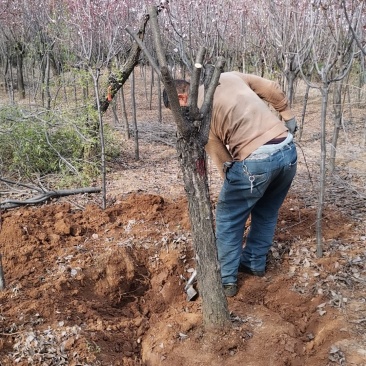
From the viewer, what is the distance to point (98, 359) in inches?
98.8

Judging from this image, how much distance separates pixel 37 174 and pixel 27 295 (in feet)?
10.0

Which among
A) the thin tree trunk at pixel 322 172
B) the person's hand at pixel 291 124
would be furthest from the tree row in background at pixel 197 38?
the person's hand at pixel 291 124

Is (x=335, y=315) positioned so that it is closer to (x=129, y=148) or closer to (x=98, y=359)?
(x=98, y=359)

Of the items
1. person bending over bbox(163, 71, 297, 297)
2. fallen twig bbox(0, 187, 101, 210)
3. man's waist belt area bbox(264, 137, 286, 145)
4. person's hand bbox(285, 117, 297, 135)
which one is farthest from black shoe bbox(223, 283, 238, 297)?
fallen twig bbox(0, 187, 101, 210)

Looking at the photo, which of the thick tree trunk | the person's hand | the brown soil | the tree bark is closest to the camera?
the tree bark

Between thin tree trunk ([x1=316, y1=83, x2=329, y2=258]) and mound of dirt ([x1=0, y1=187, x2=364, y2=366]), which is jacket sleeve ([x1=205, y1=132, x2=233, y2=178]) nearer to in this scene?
thin tree trunk ([x1=316, y1=83, x2=329, y2=258])

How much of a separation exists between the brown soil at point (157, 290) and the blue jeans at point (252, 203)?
0.24 meters

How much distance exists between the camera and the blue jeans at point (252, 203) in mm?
2820

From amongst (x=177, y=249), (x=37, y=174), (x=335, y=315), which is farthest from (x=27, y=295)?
(x=37, y=174)

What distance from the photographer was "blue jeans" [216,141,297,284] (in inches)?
111

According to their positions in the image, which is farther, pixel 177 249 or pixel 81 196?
pixel 81 196

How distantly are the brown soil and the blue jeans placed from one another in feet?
0.80

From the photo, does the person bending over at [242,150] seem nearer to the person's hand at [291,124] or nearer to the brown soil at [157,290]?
the person's hand at [291,124]

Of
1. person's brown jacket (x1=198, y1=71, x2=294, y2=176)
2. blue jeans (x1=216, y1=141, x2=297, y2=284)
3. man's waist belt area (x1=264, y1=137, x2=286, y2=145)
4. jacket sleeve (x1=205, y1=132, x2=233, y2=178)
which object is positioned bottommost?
blue jeans (x1=216, y1=141, x2=297, y2=284)
